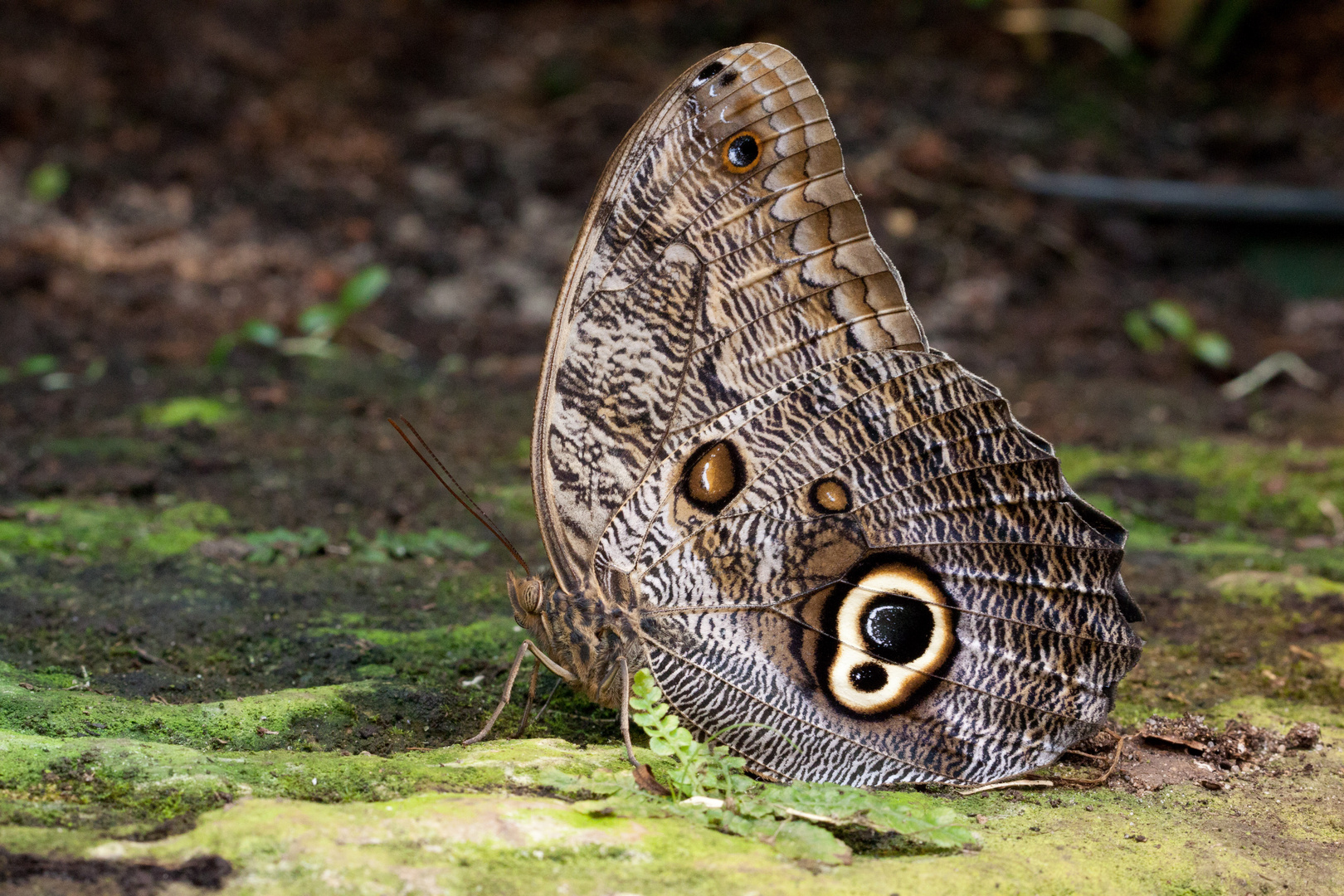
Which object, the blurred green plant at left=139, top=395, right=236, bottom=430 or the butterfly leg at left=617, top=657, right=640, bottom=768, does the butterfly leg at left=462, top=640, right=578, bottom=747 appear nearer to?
the butterfly leg at left=617, top=657, right=640, bottom=768

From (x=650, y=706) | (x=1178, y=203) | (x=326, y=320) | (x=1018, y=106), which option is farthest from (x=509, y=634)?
(x=1018, y=106)

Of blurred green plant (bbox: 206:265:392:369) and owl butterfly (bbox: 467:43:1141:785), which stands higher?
blurred green plant (bbox: 206:265:392:369)

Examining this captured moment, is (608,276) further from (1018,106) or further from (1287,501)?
(1018,106)

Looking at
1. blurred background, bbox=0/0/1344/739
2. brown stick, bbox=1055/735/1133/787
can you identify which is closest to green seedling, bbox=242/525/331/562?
blurred background, bbox=0/0/1344/739

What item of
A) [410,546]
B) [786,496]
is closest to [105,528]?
[410,546]

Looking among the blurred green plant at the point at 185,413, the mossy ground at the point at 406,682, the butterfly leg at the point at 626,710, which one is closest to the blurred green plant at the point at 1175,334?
the mossy ground at the point at 406,682

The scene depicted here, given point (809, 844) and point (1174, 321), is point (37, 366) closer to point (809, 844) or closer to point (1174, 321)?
point (809, 844)
